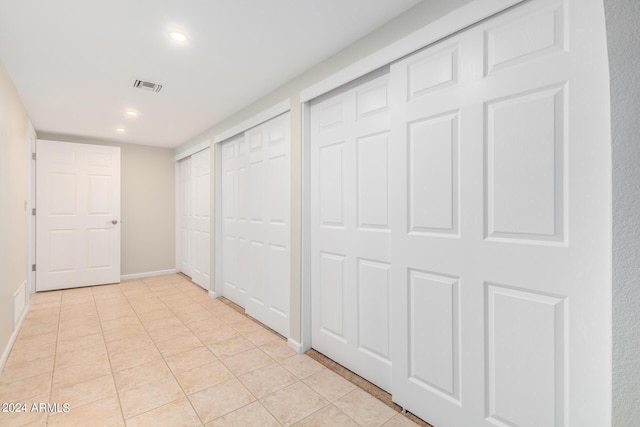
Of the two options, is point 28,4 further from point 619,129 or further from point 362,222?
point 619,129

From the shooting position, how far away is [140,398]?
6.25ft

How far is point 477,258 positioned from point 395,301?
57cm

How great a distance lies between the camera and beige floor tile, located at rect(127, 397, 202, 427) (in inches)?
65.9

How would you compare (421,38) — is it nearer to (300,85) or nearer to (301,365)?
(300,85)

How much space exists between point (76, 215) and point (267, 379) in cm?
431

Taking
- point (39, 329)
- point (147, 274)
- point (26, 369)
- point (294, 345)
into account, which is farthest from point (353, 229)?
point (147, 274)

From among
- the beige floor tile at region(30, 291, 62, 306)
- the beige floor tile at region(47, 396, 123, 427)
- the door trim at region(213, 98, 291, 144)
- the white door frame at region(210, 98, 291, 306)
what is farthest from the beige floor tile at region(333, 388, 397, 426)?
the beige floor tile at region(30, 291, 62, 306)

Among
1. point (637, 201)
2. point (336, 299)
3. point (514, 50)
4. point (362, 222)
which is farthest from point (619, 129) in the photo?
point (336, 299)

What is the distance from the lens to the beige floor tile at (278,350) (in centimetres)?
248

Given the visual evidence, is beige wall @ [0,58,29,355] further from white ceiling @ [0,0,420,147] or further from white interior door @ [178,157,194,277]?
white interior door @ [178,157,194,277]

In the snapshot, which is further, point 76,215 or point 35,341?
point 76,215

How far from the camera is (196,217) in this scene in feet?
15.8

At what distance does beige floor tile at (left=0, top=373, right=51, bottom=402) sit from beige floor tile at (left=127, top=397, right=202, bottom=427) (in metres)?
0.82

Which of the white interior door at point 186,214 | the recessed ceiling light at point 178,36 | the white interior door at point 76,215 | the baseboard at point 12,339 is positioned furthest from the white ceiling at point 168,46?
the baseboard at point 12,339
